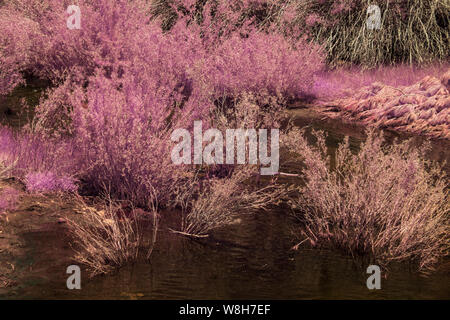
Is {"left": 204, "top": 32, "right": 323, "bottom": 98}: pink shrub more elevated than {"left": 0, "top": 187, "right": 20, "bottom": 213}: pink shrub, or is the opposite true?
{"left": 204, "top": 32, "right": 323, "bottom": 98}: pink shrub

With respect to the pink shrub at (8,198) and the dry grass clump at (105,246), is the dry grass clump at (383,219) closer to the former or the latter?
the dry grass clump at (105,246)

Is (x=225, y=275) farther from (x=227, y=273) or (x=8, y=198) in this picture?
(x=8, y=198)

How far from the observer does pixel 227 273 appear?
384cm

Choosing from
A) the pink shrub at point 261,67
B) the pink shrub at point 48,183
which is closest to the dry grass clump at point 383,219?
the pink shrub at point 48,183

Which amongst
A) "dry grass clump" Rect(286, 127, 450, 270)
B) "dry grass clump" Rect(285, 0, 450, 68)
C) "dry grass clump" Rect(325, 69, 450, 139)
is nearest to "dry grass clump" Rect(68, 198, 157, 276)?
"dry grass clump" Rect(286, 127, 450, 270)

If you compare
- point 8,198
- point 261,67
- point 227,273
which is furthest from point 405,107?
point 8,198

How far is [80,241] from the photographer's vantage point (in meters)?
4.27

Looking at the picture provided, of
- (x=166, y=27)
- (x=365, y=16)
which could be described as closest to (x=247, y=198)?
(x=365, y=16)

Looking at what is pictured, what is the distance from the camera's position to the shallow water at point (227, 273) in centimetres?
352

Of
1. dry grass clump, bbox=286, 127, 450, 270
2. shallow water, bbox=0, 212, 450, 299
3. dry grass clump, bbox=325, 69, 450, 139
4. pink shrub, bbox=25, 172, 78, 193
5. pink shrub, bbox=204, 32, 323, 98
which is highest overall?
pink shrub, bbox=204, 32, 323, 98

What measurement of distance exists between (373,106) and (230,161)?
4156 mm

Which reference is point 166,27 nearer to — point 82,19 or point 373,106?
point 82,19

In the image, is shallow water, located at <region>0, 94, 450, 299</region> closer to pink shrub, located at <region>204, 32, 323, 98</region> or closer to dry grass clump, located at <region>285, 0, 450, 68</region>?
pink shrub, located at <region>204, 32, 323, 98</region>

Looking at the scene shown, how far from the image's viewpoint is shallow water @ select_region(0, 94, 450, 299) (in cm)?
352
